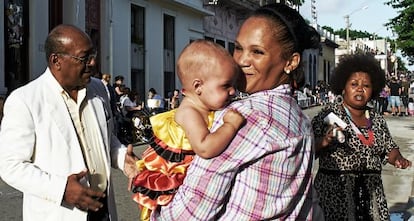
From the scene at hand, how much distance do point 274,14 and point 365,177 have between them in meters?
2.14

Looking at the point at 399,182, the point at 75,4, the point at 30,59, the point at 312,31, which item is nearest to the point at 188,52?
the point at 312,31

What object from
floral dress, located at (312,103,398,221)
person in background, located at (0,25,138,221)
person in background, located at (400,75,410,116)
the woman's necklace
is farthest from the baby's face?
person in background, located at (400,75,410,116)

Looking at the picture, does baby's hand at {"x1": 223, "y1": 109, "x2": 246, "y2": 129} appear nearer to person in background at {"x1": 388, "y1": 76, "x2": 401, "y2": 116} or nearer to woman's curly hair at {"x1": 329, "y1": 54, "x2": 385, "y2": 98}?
woman's curly hair at {"x1": 329, "y1": 54, "x2": 385, "y2": 98}

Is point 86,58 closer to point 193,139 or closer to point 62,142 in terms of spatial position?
point 62,142

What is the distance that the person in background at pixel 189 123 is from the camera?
7.18 feet

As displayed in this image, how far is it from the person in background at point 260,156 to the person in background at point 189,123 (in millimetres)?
47

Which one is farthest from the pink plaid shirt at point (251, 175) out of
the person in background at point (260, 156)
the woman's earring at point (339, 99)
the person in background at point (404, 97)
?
the person in background at point (404, 97)

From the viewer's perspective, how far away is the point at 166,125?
237 centimetres

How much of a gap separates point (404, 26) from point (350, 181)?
1165cm

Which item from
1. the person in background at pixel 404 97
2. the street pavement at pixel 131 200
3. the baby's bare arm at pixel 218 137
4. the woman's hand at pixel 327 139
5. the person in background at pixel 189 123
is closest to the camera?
the baby's bare arm at pixel 218 137

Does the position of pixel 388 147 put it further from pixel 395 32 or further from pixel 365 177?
pixel 395 32

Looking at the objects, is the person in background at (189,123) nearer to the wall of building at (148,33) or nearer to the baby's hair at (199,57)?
the baby's hair at (199,57)

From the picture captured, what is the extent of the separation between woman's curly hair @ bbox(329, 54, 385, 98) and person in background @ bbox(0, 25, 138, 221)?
1901 millimetres

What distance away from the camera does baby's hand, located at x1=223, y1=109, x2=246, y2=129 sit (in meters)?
2.06
